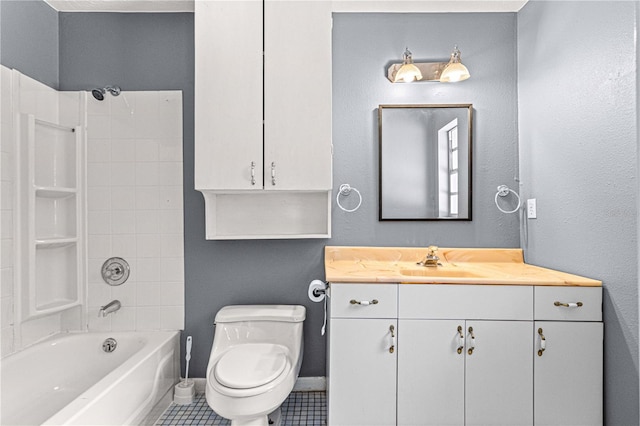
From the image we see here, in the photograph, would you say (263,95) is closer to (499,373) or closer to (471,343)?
(471,343)

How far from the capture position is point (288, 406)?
2.27m

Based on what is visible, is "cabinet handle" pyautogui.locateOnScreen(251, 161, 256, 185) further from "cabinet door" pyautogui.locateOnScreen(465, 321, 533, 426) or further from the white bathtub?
"cabinet door" pyautogui.locateOnScreen(465, 321, 533, 426)

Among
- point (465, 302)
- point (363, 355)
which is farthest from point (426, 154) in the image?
point (363, 355)

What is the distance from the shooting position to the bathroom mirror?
2408 mm

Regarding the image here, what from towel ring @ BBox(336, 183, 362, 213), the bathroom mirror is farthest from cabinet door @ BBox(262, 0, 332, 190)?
the bathroom mirror

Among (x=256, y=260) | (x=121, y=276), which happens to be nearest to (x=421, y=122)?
(x=256, y=260)

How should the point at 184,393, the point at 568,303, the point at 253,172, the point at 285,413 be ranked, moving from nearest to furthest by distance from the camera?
the point at 568,303 < the point at 253,172 < the point at 285,413 < the point at 184,393

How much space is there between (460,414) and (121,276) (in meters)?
1.99

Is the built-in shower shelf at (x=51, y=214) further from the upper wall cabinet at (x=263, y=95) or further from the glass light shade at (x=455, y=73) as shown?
the glass light shade at (x=455, y=73)

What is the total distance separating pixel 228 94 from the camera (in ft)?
6.88

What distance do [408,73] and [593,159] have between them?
3.49 ft

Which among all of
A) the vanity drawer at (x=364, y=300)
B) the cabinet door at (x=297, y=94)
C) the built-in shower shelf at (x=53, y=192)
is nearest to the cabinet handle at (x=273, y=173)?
the cabinet door at (x=297, y=94)

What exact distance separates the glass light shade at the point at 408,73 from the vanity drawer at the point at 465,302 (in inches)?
48.7

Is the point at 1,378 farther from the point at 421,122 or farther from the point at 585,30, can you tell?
the point at 585,30
